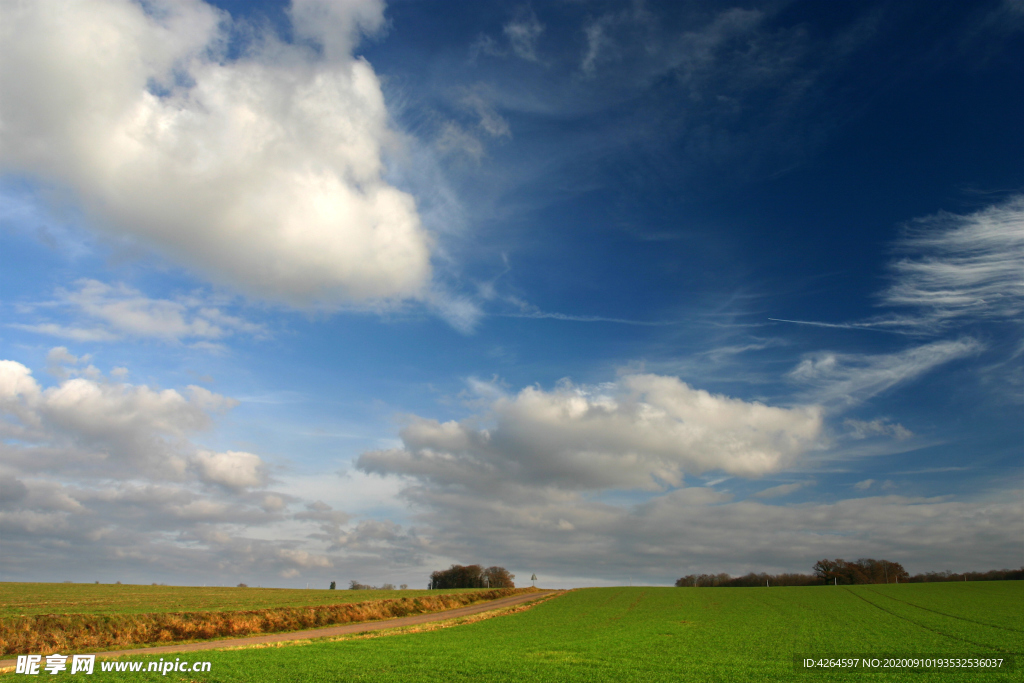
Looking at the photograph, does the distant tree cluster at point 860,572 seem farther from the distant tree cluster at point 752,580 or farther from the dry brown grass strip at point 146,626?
the dry brown grass strip at point 146,626

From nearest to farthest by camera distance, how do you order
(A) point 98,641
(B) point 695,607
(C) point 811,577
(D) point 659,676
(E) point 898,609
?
(D) point 659,676, (A) point 98,641, (E) point 898,609, (B) point 695,607, (C) point 811,577

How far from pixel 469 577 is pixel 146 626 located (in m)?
131

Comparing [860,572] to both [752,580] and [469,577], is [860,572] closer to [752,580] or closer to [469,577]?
[752,580]

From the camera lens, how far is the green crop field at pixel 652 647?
21.4 meters

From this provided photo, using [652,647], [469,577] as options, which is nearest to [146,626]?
[652,647]

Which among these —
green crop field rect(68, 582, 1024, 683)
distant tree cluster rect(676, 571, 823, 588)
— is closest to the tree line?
distant tree cluster rect(676, 571, 823, 588)

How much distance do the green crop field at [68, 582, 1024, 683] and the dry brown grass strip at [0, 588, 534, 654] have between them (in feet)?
36.0

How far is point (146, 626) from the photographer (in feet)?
116

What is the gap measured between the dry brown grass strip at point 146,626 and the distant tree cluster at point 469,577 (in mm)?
105590

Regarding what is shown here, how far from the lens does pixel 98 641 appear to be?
3272cm

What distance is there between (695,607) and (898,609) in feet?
68.7

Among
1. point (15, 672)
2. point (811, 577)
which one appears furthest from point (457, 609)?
point (811, 577)

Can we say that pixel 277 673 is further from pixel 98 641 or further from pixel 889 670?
pixel 889 670

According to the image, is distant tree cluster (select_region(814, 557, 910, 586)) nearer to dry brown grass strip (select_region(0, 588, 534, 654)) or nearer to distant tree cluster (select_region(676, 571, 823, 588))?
distant tree cluster (select_region(676, 571, 823, 588))
